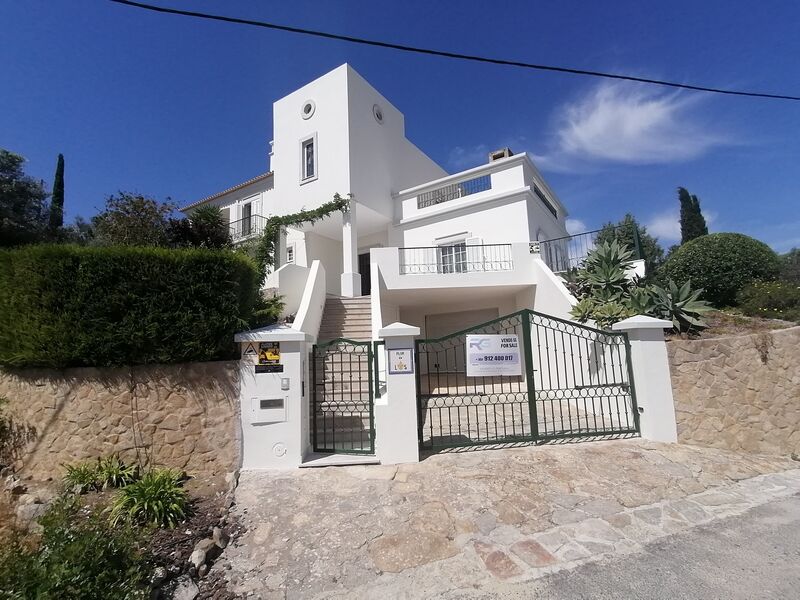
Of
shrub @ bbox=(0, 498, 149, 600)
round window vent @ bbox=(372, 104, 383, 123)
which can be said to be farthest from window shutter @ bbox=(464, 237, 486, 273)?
shrub @ bbox=(0, 498, 149, 600)

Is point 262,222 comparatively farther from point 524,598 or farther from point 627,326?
point 524,598

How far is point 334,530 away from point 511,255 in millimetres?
9619

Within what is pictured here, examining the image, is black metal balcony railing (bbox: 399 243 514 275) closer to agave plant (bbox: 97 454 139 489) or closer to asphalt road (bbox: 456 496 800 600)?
agave plant (bbox: 97 454 139 489)

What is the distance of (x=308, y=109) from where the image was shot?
15367mm

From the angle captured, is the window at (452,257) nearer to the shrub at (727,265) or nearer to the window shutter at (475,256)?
the window shutter at (475,256)

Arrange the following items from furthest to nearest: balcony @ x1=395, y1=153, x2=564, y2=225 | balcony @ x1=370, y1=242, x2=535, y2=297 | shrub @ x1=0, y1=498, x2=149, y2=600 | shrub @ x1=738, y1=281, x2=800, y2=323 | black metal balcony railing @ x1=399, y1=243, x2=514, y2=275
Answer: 1. balcony @ x1=395, y1=153, x2=564, y2=225
2. black metal balcony railing @ x1=399, y1=243, x2=514, y2=275
3. balcony @ x1=370, y1=242, x2=535, y2=297
4. shrub @ x1=738, y1=281, x2=800, y2=323
5. shrub @ x1=0, y1=498, x2=149, y2=600

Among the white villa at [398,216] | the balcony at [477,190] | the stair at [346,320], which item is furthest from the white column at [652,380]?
the balcony at [477,190]

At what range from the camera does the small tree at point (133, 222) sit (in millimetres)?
11367

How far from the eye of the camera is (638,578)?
3102 millimetres

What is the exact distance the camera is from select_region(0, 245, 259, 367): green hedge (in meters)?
5.02

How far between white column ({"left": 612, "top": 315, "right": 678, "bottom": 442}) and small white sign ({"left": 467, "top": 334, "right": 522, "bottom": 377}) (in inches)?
80.2

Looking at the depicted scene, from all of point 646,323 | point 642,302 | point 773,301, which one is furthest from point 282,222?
point 773,301

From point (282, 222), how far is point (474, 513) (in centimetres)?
1294

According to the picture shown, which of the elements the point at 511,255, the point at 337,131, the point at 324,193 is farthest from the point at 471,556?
the point at 337,131
